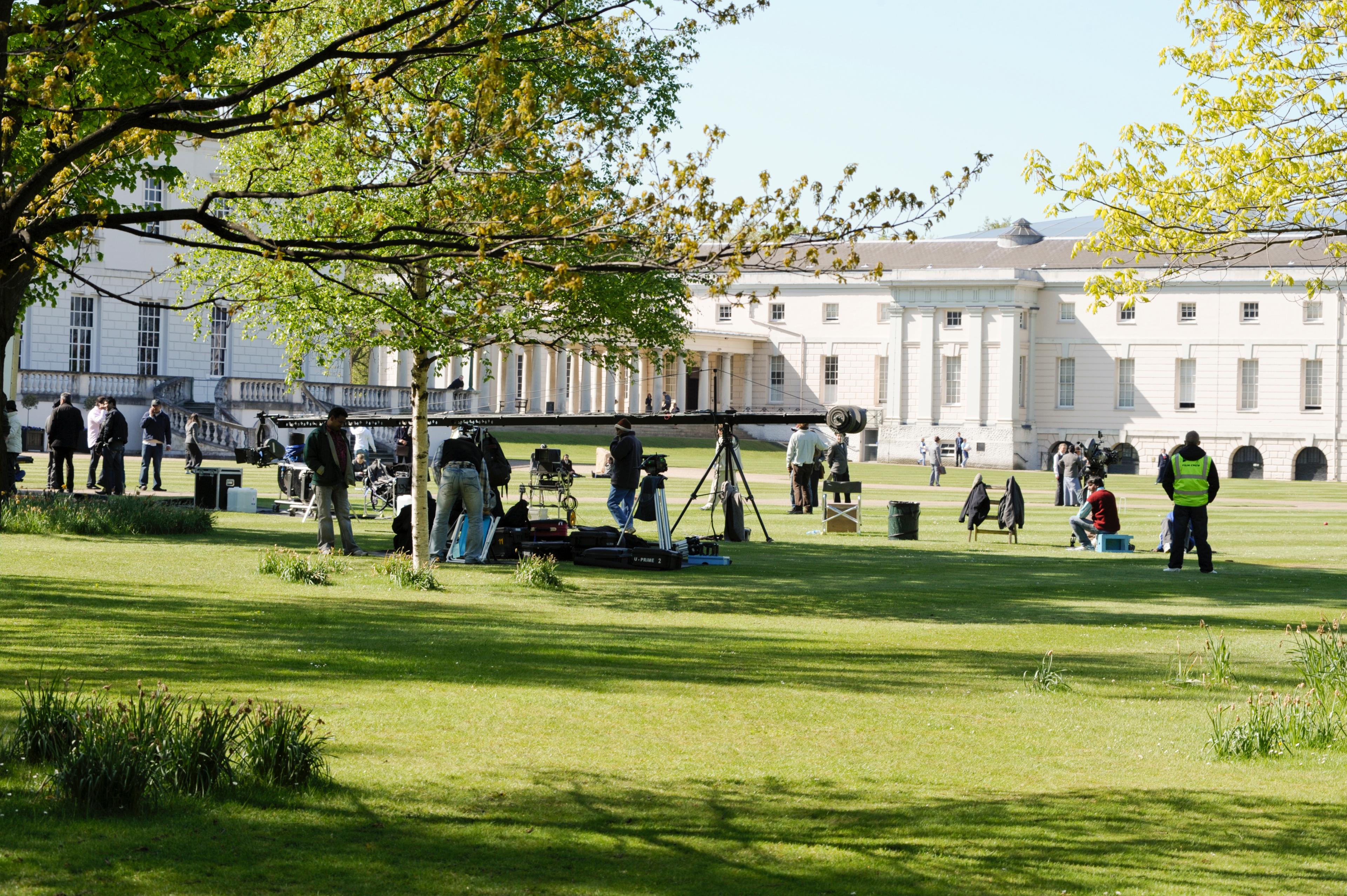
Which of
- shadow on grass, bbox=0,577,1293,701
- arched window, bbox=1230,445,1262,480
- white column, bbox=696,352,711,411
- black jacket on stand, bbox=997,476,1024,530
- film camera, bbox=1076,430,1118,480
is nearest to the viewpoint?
shadow on grass, bbox=0,577,1293,701

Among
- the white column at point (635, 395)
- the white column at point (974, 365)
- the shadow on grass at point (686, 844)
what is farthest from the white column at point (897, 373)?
the shadow on grass at point (686, 844)

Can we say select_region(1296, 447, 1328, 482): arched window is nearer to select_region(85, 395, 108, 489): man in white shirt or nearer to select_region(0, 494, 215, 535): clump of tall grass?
select_region(85, 395, 108, 489): man in white shirt

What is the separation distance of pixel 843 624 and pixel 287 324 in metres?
8.47

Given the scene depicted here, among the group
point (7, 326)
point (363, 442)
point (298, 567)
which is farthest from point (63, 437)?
point (298, 567)

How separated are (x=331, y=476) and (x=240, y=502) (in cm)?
870

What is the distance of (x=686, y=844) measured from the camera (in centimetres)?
638

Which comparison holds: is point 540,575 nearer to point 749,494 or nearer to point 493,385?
point 749,494

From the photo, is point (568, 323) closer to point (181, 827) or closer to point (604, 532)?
point (604, 532)

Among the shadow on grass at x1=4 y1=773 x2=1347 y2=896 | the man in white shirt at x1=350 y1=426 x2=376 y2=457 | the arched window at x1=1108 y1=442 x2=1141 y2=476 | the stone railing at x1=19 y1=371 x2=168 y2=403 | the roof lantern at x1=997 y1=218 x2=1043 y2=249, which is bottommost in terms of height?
the shadow on grass at x1=4 y1=773 x2=1347 y2=896

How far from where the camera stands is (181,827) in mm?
6242

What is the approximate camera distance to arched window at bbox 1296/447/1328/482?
76.9 metres

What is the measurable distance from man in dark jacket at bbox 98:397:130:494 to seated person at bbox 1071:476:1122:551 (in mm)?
16366

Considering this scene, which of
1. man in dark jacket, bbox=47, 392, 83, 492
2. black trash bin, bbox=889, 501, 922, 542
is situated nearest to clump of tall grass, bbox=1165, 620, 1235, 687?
black trash bin, bbox=889, 501, 922, 542

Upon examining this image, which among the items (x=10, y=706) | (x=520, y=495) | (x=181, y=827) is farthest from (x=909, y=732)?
(x=520, y=495)
